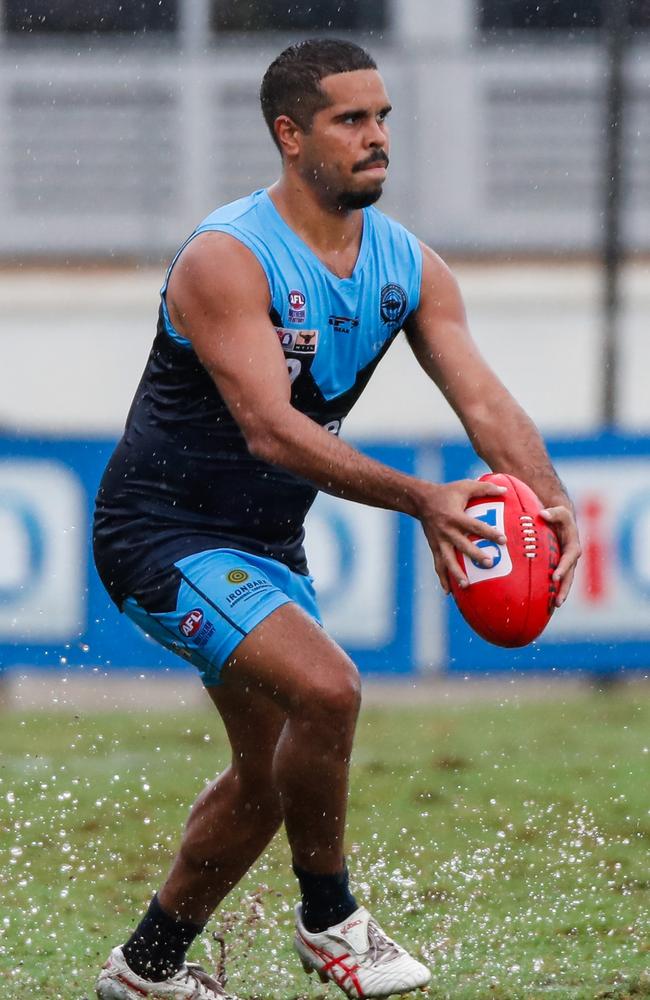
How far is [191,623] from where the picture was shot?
4828 mm

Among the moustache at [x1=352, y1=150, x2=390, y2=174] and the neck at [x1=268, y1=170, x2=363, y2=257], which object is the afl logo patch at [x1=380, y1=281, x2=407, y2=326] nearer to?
the neck at [x1=268, y1=170, x2=363, y2=257]

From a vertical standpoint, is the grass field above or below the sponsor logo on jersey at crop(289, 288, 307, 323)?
below

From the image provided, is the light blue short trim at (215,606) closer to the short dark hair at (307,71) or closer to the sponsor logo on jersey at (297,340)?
the sponsor logo on jersey at (297,340)

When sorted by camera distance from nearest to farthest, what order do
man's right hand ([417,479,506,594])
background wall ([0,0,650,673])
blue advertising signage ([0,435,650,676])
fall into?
man's right hand ([417,479,506,594]) < blue advertising signage ([0,435,650,676]) < background wall ([0,0,650,673])

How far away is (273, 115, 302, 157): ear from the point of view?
4.96 meters

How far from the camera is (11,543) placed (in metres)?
10.3

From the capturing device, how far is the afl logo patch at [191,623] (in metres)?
4.81

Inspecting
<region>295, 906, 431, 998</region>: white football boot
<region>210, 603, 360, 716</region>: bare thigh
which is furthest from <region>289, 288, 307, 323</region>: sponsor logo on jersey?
<region>295, 906, 431, 998</region>: white football boot

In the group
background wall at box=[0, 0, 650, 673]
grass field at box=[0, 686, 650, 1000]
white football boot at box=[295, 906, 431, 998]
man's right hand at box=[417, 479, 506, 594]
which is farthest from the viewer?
background wall at box=[0, 0, 650, 673]

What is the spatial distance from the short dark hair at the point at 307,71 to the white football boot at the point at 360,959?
203 centimetres

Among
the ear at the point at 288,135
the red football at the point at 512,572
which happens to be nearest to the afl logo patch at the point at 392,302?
the ear at the point at 288,135

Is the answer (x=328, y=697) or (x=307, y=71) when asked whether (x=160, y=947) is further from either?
(x=307, y=71)

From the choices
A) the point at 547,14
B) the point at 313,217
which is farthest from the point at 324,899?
the point at 547,14

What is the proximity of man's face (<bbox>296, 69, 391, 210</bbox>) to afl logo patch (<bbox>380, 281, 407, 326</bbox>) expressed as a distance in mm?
232
